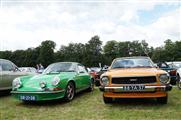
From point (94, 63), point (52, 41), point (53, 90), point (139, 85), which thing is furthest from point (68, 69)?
point (52, 41)

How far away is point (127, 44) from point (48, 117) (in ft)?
360

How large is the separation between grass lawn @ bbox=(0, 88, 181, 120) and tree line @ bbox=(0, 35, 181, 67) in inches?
3186

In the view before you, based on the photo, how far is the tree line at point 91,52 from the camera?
315ft

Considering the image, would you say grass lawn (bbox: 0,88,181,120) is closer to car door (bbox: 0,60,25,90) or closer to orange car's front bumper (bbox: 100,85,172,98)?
orange car's front bumper (bbox: 100,85,172,98)

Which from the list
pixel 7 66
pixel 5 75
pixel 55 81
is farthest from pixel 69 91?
pixel 7 66

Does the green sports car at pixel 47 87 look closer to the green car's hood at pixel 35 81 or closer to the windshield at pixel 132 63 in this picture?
the green car's hood at pixel 35 81

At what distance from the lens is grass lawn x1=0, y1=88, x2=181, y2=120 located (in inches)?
261

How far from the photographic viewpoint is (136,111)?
711 centimetres

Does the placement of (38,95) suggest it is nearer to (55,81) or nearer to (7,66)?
(55,81)

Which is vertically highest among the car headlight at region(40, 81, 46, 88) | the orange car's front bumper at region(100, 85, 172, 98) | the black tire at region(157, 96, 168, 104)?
the car headlight at region(40, 81, 46, 88)

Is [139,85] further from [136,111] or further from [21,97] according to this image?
[21,97]

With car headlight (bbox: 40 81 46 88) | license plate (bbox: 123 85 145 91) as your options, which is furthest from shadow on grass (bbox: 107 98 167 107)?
car headlight (bbox: 40 81 46 88)

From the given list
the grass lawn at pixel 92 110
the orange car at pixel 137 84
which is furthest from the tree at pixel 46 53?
the orange car at pixel 137 84

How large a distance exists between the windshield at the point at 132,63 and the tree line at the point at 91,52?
261ft
